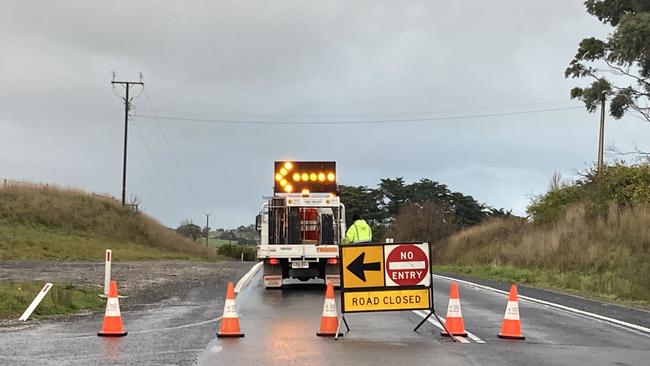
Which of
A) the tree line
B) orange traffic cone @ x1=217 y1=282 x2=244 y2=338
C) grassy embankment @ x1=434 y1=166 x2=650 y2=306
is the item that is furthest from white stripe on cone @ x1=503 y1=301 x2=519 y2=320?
the tree line

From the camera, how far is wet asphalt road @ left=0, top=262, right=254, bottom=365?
8.52m

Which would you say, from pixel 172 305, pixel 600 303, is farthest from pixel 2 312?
pixel 600 303

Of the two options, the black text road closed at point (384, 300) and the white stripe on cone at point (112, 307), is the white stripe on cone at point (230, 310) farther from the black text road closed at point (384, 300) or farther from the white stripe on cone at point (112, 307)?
the black text road closed at point (384, 300)

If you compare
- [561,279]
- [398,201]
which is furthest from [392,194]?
[561,279]

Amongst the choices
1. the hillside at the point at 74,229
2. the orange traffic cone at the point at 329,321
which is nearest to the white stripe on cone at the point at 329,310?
the orange traffic cone at the point at 329,321

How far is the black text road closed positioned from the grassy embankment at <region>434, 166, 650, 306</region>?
28.8 feet

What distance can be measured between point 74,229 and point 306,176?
33.9 meters

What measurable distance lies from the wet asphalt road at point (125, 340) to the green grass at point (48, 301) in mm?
814

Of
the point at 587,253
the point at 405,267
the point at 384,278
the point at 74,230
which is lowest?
the point at 384,278

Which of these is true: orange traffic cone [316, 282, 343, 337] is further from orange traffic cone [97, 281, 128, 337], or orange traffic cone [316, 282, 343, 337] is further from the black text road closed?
orange traffic cone [97, 281, 128, 337]

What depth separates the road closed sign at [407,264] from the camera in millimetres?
11242

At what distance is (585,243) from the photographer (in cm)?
2695

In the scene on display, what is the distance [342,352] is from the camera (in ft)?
30.3

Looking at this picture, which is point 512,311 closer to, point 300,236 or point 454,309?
point 454,309
